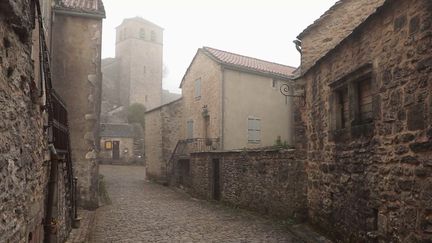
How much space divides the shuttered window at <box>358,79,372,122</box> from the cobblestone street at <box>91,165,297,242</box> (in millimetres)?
3326

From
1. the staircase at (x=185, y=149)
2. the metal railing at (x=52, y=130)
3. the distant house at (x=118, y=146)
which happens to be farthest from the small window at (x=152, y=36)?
the metal railing at (x=52, y=130)

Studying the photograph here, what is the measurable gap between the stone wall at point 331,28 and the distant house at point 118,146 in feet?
97.2

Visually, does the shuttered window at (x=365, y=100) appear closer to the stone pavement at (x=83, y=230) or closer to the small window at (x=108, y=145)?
the stone pavement at (x=83, y=230)

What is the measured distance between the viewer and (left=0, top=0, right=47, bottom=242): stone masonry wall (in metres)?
2.88

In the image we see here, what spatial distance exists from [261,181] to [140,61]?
143 ft

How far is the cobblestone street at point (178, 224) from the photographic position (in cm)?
870

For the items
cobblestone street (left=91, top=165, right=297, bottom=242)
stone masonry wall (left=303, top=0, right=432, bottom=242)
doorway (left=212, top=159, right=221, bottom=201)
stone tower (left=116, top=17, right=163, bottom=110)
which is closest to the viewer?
stone masonry wall (left=303, top=0, right=432, bottom=242)

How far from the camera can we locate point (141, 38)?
54.0 metres

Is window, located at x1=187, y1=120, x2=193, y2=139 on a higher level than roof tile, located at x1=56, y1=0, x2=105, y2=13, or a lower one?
lower

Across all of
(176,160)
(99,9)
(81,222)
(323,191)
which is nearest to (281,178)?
(323,191)

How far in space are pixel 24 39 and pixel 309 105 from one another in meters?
7.29

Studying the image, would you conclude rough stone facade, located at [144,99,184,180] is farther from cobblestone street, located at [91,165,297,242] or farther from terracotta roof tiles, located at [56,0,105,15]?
terracotta roof tiles, located at [56,0,105,15]

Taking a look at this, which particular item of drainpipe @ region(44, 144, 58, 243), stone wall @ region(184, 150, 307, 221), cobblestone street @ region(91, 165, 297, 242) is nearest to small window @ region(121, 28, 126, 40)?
stone wall @ region(184, 150, 307, 221)

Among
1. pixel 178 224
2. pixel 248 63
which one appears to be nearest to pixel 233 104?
pixel 248 63
